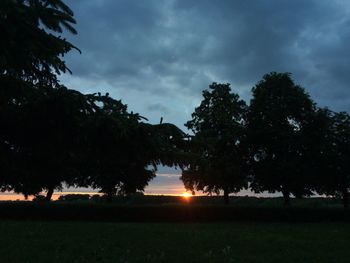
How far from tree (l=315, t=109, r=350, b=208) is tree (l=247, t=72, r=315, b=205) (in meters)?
1.46

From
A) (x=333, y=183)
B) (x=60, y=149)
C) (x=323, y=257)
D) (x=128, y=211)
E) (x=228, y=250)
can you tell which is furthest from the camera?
(x=333, y=183)

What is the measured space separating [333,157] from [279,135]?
4.85 metres

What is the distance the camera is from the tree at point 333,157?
118 ft

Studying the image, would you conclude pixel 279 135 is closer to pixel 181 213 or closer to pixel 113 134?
pixel 181 213

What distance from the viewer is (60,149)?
7.71m

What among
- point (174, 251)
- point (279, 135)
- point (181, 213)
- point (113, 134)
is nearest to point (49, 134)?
point (113, 134)

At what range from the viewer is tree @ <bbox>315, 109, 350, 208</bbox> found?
118ft

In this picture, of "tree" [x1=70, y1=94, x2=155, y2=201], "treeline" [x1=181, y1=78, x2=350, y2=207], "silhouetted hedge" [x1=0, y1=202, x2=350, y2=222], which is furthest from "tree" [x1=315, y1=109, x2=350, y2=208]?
"tree" [x1=70, y1=94, x2=155, y2=201]

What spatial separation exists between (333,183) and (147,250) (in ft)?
92.3

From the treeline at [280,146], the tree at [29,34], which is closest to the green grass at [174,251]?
the tree at [29,34]

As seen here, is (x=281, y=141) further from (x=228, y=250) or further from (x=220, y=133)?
(x=228, y=250)

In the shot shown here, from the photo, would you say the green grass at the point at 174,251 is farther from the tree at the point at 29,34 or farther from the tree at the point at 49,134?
the tree at the point at 29,34

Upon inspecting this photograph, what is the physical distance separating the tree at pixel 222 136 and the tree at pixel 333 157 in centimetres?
714

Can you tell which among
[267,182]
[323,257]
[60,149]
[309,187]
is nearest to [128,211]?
[267,182]
